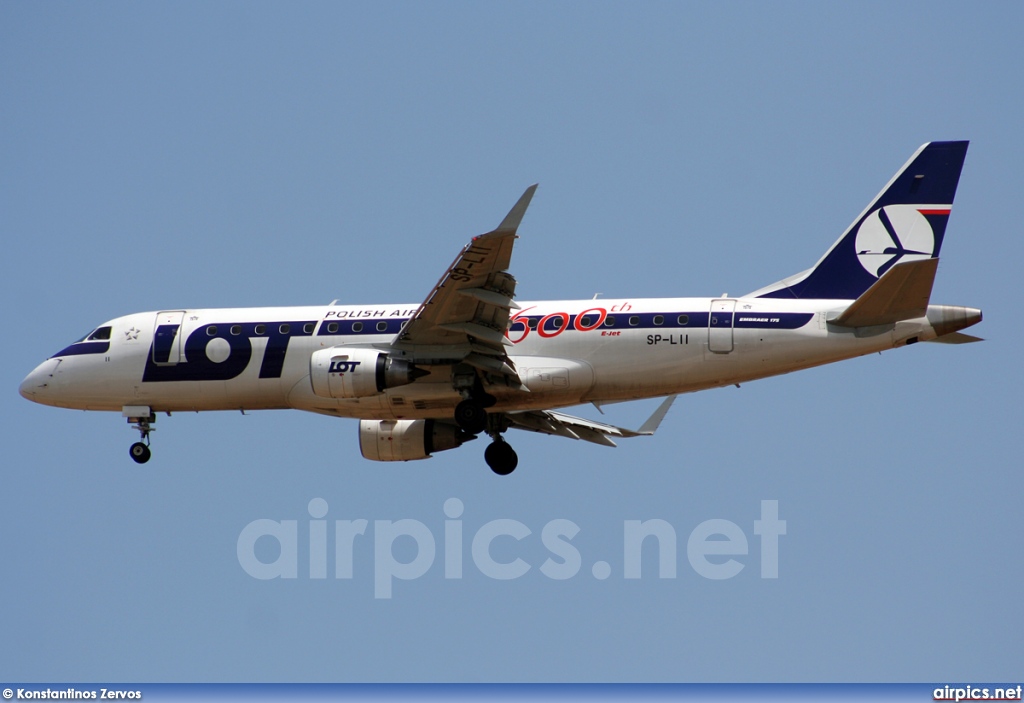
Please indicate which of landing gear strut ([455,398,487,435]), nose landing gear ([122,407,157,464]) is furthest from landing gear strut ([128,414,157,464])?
landing gear strut ([455,398,487,435])

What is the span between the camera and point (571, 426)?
135 feet

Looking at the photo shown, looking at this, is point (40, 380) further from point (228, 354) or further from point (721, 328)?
point (721, 328)

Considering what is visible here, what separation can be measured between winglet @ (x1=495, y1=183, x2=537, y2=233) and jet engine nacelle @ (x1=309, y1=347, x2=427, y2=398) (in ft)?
14.9

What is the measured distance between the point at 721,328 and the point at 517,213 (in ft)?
19.4

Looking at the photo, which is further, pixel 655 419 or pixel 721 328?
pixel 655 419

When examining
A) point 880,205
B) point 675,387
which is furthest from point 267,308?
point 880,205

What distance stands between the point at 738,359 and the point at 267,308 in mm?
11802

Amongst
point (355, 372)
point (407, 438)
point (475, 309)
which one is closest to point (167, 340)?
point (355, 372)

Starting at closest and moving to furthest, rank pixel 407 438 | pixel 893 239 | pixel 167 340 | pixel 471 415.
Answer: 1. pixel 471 415
2. pixel 893 239
3. pixel 167 340
4. pixel 407 438

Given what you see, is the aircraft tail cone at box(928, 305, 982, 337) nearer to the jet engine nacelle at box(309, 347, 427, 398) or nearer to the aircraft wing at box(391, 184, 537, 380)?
the aircraft wing at box(391, 184, 537, 380)

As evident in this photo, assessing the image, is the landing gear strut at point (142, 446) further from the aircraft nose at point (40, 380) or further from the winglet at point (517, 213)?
the winglet at point (517, 213)

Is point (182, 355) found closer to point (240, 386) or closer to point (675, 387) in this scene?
point (240, 386)

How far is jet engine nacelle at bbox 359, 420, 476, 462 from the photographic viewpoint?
3916 cm

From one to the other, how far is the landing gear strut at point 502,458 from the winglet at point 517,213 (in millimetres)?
7817
